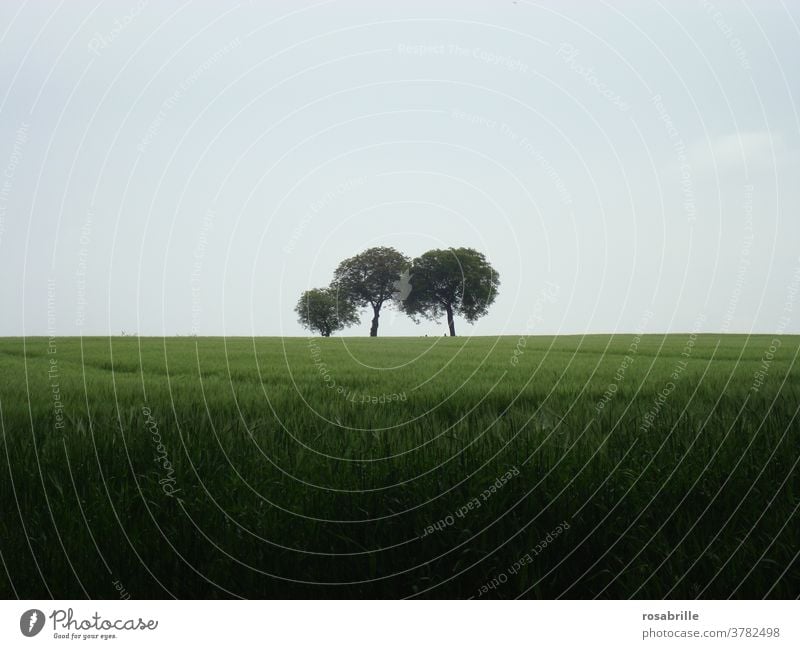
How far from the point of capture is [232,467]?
400 centimetres

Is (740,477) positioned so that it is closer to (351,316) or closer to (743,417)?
(743,417)

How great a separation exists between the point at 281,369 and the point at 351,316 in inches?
691
